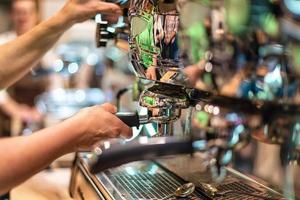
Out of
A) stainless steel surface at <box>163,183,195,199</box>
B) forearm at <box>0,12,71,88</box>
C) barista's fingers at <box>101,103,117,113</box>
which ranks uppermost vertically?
forearm at <box>0,12,71,88</box>

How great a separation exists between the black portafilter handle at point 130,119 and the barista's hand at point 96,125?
0.01 meters

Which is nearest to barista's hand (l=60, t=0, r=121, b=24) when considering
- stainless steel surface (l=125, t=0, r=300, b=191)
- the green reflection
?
stainless steel surface (l=125, t=0, r=300, b=191)

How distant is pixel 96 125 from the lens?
773mm

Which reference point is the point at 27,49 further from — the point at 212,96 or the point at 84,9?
the point at 212,96

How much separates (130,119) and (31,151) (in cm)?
20

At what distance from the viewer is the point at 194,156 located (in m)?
1.01

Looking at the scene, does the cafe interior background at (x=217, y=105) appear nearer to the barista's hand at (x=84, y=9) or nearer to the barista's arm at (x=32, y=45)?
the barista's hand at (x=84, y=9)

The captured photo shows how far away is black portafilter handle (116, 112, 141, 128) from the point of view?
83 cm

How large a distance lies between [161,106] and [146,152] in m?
0.29

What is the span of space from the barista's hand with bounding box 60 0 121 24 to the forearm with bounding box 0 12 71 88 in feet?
0.15

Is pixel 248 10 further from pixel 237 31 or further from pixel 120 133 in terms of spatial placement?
pixel 120 133

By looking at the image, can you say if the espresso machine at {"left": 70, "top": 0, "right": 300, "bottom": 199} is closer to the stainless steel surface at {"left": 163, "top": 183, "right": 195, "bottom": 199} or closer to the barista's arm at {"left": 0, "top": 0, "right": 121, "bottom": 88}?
the stainless steel surface at {"left": 163, "top": 183, "right": 195, "bottom": 199}

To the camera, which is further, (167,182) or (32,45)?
(32,45)

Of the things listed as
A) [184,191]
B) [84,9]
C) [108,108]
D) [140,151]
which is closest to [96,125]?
[108,108]
